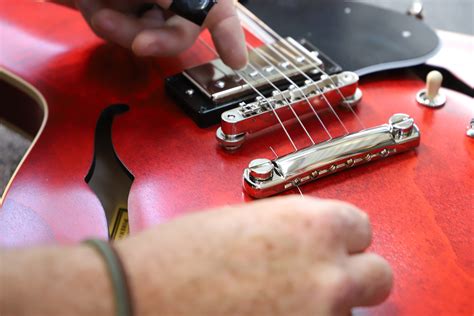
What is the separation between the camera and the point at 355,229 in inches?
16.5

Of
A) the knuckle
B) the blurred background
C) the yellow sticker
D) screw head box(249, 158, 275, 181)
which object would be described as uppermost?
the knuckle

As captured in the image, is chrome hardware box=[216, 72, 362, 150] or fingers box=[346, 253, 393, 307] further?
chrome hardware box=[216, 72, 362, 150]

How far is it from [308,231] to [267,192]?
0.58 ft

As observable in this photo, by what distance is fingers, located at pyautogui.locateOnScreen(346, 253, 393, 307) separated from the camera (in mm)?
399

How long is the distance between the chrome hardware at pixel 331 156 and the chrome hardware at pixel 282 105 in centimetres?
7

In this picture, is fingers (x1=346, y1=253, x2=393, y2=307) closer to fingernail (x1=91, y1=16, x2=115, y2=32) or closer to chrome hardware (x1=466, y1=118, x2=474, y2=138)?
chrome hardware (x1=466, y1=118, x2=474, y2=138)

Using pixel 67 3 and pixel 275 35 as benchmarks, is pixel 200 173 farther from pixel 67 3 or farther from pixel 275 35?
pixel 67 3

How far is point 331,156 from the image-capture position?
0.58 metres

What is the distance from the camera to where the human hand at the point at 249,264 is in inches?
13.8

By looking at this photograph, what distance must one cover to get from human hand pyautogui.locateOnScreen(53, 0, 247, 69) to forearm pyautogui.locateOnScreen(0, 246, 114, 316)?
39cm

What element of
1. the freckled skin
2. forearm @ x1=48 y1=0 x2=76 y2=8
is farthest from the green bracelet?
forearm @ x1=48 y1=0 x2=76 y2=8

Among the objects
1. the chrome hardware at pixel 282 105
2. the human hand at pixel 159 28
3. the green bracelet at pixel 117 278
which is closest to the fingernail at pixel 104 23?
the human hand at pixel 159 28

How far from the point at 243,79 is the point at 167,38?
0.33ft

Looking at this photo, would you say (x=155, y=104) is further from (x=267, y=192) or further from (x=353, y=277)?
(x=353, y=277)
